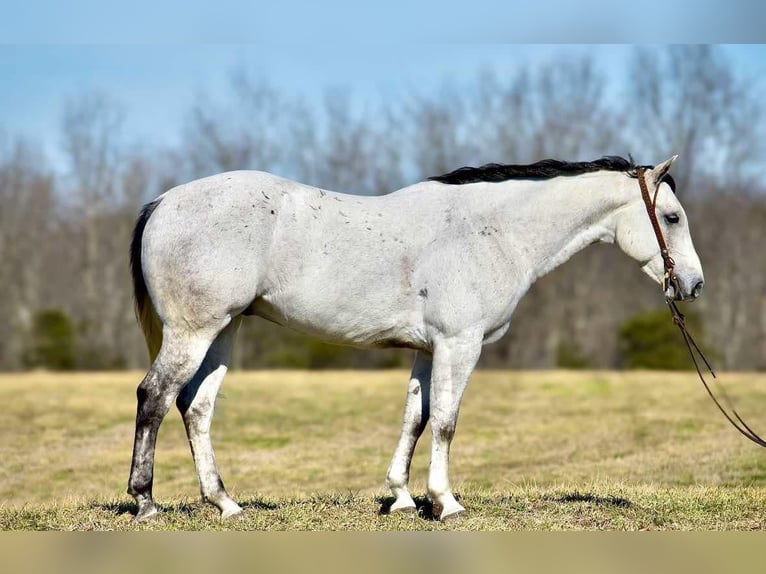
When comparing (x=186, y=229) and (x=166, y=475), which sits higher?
(x=186, y=229)

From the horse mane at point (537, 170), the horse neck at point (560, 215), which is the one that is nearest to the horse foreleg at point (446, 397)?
the horse neck at point (560, 215)

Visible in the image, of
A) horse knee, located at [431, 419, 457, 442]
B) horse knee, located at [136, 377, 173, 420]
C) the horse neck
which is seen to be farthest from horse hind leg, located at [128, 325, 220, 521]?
the horse neck

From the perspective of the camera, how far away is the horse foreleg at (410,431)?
662 cm

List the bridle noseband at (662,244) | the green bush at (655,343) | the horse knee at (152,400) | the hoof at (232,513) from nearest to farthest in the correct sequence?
the horse knee at (152,400) < the hoof at (232,513) < the bridle noseband at (662,244) < the green bush at (655,343)

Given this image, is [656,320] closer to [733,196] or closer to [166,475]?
[733,196]

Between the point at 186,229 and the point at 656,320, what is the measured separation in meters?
A: 24.9

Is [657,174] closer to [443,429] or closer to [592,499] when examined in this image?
[443,429]

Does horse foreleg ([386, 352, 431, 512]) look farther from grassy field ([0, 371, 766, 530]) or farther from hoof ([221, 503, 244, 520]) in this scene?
hoof ([221, 503, 244, 520])

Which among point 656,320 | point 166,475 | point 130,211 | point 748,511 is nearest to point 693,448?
point 748,511

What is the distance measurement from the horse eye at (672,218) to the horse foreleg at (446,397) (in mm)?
1684

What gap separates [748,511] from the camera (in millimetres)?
6797

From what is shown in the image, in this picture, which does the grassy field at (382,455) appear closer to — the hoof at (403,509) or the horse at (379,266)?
the hoof at (403,509)

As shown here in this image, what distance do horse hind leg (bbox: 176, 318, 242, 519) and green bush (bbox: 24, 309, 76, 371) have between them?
A: 2599cm

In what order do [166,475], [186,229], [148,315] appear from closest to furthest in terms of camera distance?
[186,229], [148,315], [166,475]
